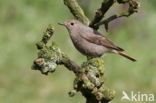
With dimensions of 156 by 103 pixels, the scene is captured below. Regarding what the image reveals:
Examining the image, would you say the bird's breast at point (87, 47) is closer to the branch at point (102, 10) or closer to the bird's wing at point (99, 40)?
the bird's wing at point (99, 40)

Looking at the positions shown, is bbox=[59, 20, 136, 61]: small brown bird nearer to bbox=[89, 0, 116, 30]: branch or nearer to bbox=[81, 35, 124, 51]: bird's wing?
bbox=[81, 35, 124, 51]: bird's wing

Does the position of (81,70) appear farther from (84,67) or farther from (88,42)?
(88,42)

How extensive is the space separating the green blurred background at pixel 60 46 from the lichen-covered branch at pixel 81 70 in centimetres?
382

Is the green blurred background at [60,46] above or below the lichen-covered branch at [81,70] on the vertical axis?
above

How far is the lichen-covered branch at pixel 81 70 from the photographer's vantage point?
383 centimetres

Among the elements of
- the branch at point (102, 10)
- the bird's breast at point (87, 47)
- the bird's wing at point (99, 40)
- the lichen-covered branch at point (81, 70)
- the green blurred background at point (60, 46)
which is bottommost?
the lichen-covered branch at point (81, 70)

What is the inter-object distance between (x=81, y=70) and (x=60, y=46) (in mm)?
5147

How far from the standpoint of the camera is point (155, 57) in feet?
29.6

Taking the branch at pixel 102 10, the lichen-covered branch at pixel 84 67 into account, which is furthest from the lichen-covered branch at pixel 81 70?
A: the branch at pixel 102 10

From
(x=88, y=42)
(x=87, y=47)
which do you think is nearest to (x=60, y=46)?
(x=88, y=42)

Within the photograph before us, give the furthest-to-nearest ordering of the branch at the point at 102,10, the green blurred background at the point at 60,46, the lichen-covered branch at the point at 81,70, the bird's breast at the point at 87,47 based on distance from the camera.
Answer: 1. the green blurred background at the point at 60,46
2. the bird's breast at the point at 87,47
3. the branch at the point at 102,10
4. the lichen-covered branch at the point at 81,70

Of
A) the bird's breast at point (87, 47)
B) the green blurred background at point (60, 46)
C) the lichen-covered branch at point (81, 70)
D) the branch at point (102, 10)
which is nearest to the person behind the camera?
the lichen-covered branch at point (81, 70)

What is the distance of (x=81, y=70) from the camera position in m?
3.89

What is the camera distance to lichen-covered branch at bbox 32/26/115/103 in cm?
383
